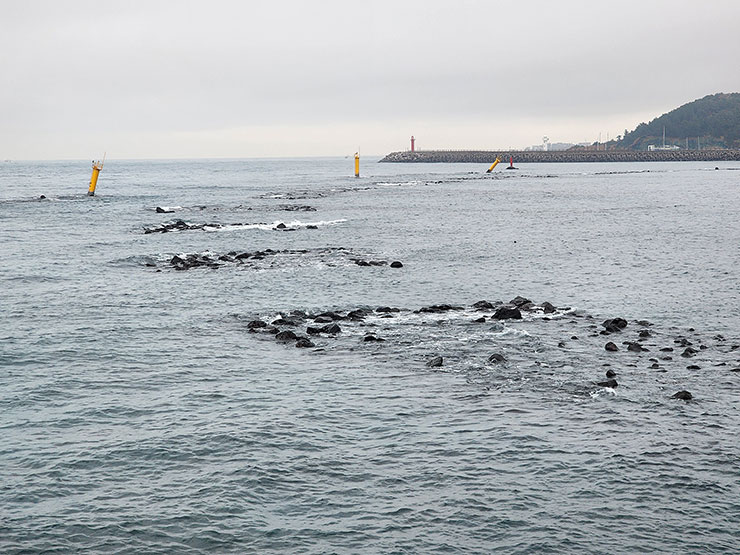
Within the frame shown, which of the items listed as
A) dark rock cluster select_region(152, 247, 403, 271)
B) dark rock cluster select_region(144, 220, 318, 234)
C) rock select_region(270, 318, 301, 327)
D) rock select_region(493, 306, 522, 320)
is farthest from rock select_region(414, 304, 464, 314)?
dark rock cluster select_region(144, 220, 318, 234)

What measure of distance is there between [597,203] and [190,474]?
77.1 meters

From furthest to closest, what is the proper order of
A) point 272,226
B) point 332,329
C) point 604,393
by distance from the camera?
point 272,226, point 332,329, point 604,393

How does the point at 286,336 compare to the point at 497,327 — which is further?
the point at 497,327

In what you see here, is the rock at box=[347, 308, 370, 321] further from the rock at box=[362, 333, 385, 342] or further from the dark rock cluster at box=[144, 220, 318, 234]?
the dark rock cluster at box=[144, 220, 318, 234]

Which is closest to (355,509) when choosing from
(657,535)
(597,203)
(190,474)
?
(190,474)

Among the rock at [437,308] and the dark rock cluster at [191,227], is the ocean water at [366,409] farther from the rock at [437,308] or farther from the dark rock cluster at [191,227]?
the dark rock cluster at [191,227]

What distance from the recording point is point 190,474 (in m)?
14.3

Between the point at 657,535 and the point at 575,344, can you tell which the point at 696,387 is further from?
the point at 657,535

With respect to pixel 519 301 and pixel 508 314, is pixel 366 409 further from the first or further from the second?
pixel 519 301

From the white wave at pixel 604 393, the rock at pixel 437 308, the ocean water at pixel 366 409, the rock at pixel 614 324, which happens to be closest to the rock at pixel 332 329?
the ocean water at pixel 366 409

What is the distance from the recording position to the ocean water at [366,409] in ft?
40.8

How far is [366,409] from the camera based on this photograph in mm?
17766

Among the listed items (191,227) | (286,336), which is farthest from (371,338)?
(191,227)

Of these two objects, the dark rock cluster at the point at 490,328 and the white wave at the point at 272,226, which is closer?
the dark rock cluster at the point at 490,328
